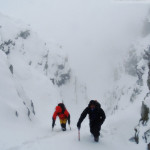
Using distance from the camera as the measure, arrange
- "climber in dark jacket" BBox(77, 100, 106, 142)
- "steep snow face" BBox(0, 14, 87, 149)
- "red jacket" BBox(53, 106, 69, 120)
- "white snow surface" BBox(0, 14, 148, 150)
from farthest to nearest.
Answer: "steep snow face" BBox(0, 14, 87, 149) → "red jacket" BBox(53, 106, 69, 120) → "white snow surface" BBox(0, 14, 148, 150) → "climber in dark jacket" BBox(77, 100, 106, 142)

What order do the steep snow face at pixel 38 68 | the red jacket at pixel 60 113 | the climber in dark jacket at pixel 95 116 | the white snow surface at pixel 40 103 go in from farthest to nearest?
the steep snow face at pixel 38 68, the red jacket at pixel 60 113, the white snow surface at pixel 40 103, the climber in dark jacket at pixel 95 116

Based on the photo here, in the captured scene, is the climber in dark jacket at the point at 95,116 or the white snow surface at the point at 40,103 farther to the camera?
the white snow surface at the point at 40,103

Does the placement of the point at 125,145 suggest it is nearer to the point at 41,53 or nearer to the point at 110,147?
the point at 110,147

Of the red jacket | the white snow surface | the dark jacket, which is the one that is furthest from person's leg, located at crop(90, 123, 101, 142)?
the red jacket

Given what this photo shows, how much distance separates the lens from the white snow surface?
30.9 feet

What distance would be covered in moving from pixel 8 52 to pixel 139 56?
107 meters

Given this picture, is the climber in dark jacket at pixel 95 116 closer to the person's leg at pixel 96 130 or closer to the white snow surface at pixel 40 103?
the person's leg at pixel 96 130

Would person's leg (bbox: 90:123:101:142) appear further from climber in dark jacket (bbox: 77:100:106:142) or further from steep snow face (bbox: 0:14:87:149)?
steep snow face (bbox: 0:14:87:149)

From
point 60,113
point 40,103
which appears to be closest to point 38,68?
point 40,103

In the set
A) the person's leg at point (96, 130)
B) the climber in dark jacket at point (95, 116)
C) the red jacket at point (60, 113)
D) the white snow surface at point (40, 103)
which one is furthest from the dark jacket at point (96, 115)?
the red jacket at point (60, 113)

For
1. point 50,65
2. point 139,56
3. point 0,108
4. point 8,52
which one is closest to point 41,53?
point 50,65

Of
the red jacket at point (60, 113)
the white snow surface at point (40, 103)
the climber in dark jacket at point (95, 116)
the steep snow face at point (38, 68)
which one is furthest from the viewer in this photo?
the steep snow face at point (38, 68)

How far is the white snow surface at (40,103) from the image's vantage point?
941 centimetres

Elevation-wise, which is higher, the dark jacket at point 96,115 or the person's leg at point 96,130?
the dark jacket at point 96,115
